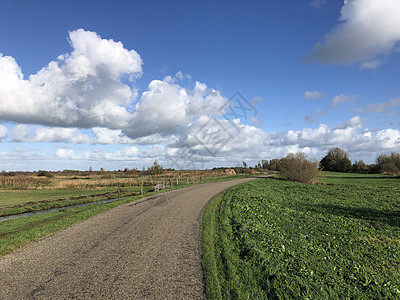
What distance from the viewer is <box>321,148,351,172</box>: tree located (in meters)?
111

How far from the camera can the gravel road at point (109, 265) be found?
5.34m

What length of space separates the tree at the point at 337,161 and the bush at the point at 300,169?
238ft

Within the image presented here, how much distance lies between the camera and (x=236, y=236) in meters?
9.57

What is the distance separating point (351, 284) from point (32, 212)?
24.6 metres

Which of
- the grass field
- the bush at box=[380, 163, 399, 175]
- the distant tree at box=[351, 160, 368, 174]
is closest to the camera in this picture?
the grass field

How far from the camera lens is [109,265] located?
6.80m

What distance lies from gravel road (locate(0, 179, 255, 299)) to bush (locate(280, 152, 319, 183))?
4153 cm

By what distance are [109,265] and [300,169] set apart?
46.6m

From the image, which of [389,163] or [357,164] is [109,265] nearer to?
[389,163]

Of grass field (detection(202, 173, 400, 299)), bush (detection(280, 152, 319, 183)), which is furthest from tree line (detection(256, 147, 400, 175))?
grass field (detection(202, 173, 400, 299))

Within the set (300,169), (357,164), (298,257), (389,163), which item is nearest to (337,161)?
(357,164)

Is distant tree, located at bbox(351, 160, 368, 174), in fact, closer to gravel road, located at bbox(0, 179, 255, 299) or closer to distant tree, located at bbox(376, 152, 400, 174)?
distant tree, located at bbox(376, 152, 400, 174)

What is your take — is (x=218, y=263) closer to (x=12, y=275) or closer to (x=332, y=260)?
(x=332, y=260)

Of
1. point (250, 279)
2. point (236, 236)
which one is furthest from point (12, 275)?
point (236, 236)
